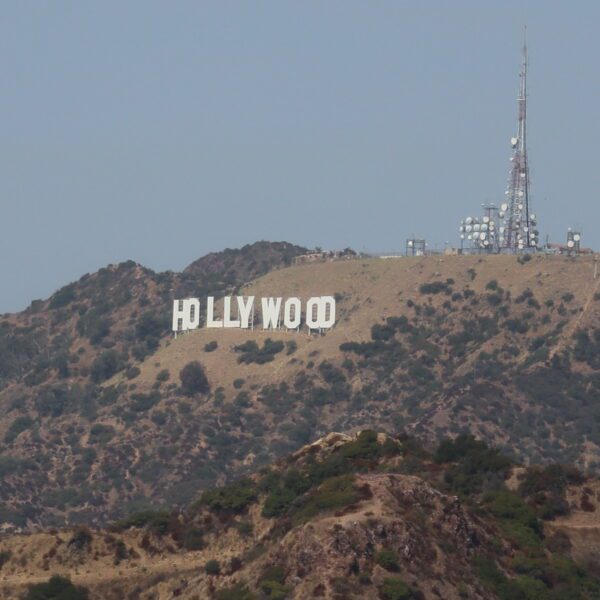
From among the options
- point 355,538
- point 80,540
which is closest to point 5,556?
point 80,540

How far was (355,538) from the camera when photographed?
10025 centimetres

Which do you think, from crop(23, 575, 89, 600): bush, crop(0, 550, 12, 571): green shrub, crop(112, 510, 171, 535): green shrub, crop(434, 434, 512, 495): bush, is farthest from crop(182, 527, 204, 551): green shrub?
crop(434, 434, 512, 495): bush

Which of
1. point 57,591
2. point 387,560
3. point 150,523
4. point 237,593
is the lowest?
point 57,591

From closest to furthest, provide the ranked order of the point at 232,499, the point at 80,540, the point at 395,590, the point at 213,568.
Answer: the point at 395,590 → the point at 213,568 → the point at 80,540 → the point at 232,499

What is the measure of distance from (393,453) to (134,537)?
1374 centimetres

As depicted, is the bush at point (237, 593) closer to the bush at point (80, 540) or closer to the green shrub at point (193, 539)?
the bush at point (80, 540)

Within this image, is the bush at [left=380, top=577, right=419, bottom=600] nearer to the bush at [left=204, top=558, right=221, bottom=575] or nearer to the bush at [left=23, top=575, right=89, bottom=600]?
the bush at [left=204, top=558, right=221, bottom=575]

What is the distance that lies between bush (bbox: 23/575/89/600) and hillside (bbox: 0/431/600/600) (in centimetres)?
15

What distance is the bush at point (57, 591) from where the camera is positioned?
11025 cm

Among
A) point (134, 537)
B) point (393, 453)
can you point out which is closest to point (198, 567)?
point (134, 537)

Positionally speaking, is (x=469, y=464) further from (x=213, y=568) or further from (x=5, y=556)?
(x=5, y=556)

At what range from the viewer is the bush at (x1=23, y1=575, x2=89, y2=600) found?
110250 millimetres

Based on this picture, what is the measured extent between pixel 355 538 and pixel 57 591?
55.8ft

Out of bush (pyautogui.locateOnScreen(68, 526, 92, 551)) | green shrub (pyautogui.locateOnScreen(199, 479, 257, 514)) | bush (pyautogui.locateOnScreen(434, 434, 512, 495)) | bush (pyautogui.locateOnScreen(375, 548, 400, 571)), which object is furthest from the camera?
green shrub (pyautogui.locateOnScreen(199, 479, 257, 514))
